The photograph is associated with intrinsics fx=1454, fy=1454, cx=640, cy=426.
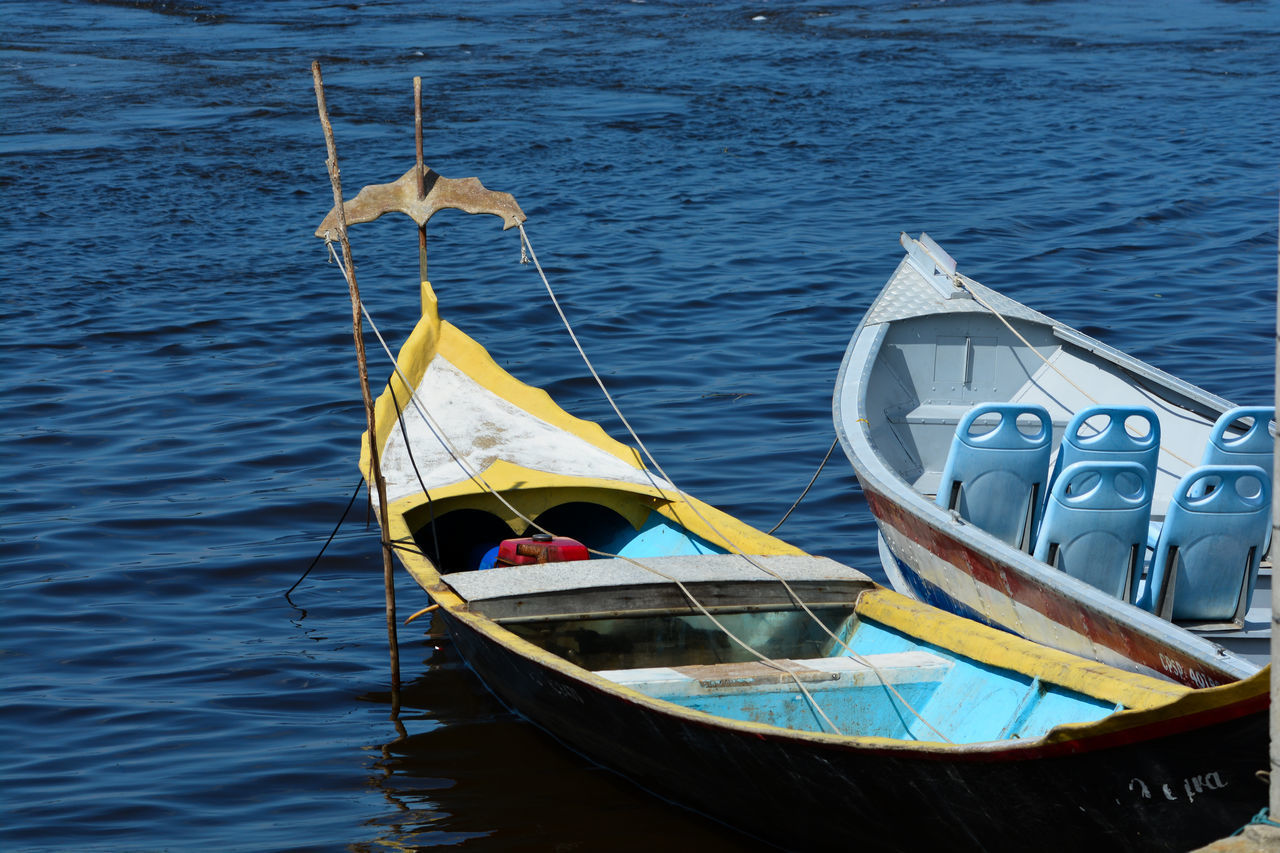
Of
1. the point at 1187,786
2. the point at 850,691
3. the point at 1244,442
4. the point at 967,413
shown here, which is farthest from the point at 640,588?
the point at 1244,442

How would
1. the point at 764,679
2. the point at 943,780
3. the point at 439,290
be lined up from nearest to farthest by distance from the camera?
the point at 943,780
the point at 764,679
the point at 439,290

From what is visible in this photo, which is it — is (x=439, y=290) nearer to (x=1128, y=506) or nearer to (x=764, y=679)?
(x=764, y=679)

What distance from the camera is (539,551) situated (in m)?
8.33

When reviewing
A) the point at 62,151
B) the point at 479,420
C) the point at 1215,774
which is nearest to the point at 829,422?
the point at 479,420

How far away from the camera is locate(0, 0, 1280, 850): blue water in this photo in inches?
305

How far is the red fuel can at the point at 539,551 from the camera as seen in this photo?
8297 mm

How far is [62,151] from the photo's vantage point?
2281cm

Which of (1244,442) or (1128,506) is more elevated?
(1244,442)

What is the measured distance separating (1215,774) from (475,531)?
222 inches

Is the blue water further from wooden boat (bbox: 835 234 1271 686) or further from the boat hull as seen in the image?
wooden boat (bbox: 835 234 1271 686)

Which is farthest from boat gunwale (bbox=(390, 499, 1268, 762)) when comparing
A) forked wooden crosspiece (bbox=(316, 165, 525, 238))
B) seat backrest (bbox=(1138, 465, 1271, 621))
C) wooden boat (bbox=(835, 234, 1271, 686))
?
forked wooden crosspiece (bbox=(316, 165, 525, 238))

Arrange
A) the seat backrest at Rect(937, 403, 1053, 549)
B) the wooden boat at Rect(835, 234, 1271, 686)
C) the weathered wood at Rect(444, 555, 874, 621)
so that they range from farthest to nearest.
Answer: the seat backrest at Rect(937, 403, 1053, 549) → the weathered wood at Rect(444, 555, 874, 621) → the wooden boat at Rect(835, 234, 1271, 686)

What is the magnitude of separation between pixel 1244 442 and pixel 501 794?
4237mm

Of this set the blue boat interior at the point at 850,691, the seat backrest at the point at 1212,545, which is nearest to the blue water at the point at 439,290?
the blue boat interior at the point at 850,691
